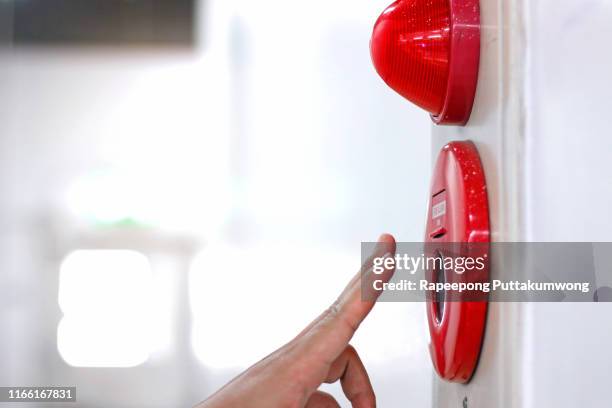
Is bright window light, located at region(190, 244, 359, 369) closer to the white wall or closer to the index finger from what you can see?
the index finger

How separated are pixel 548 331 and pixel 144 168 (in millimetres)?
2882

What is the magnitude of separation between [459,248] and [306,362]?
0.44 ft

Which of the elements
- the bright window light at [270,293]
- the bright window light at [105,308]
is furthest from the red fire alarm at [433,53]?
the bright window light at [105,308]

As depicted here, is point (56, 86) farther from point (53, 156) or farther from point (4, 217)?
point (4, 217)

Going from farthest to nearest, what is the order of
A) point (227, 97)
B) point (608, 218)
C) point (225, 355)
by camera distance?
point (227, 97) → point (225, 355) → point (608, 218)

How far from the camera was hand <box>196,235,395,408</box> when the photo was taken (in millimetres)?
515

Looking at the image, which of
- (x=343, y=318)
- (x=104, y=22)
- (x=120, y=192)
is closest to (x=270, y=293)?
(x=343, y=318)

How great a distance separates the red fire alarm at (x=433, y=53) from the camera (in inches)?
20.4

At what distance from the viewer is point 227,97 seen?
2977 millimetres

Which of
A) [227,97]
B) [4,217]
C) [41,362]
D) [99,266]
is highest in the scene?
[227,97]

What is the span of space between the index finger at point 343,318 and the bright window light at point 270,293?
61cm

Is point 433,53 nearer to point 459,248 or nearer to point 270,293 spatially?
point 459,248

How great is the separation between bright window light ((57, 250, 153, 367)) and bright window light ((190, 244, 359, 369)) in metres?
0.65

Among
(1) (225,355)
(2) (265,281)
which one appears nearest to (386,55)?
(2) (265,281)
